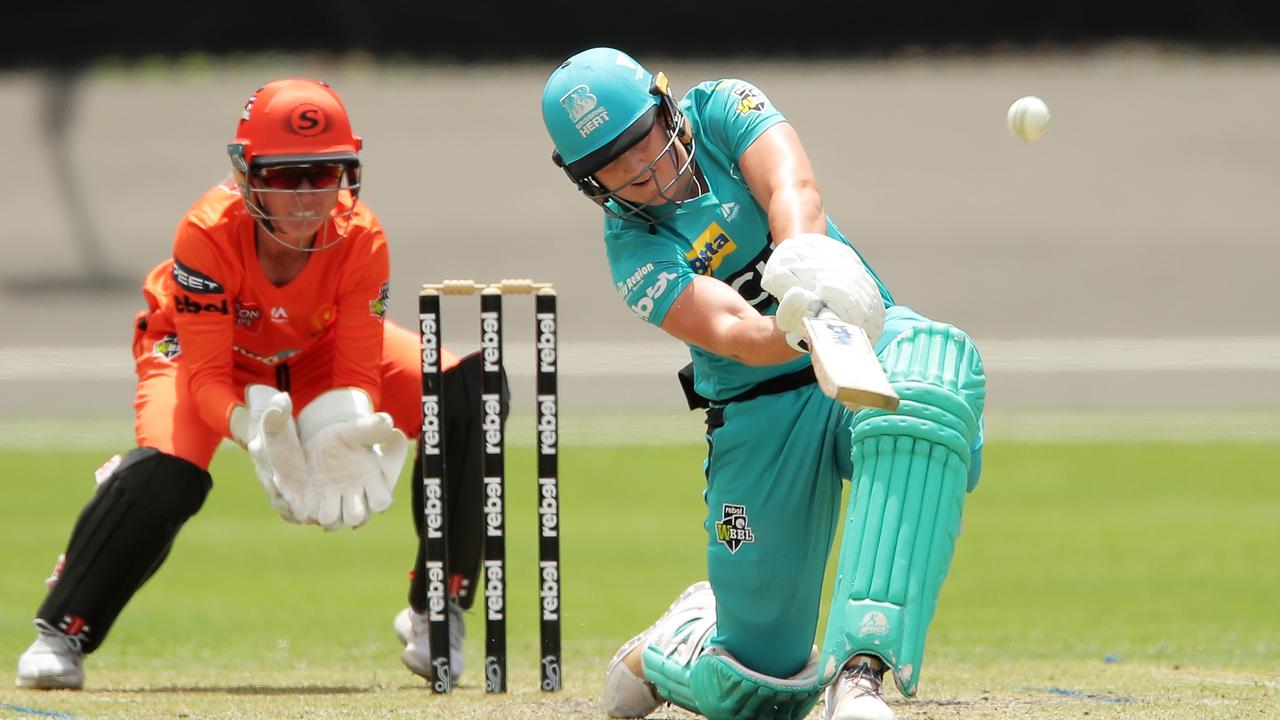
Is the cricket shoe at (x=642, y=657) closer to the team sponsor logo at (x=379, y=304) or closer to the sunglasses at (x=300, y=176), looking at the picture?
the team sponsor logo at (x=379, y=304)

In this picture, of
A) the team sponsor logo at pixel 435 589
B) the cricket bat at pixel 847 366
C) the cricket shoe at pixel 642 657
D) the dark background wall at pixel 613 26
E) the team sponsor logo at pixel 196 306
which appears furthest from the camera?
the dark background wall at pixel 613 26

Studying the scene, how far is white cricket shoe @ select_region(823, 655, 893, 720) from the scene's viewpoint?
271cm

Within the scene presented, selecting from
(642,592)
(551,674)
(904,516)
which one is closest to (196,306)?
(551,674)

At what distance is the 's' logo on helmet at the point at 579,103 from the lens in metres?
3.48

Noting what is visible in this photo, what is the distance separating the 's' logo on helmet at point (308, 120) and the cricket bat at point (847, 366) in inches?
74.6

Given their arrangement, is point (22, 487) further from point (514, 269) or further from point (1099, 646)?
point (514, 269)

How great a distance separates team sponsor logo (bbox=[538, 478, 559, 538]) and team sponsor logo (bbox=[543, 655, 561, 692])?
30cm

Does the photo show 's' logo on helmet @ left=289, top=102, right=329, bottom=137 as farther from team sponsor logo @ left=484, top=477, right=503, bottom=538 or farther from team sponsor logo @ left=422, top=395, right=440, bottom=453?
team sponsor logo @ left=484, top=477, right=503, bottom=538

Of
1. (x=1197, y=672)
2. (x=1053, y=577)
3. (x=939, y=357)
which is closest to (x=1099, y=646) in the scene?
(x=1197, y=672)

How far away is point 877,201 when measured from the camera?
18266mm

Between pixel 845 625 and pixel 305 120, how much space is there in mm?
2140

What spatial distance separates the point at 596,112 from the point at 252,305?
1.43m

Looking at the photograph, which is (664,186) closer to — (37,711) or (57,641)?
(37,711)

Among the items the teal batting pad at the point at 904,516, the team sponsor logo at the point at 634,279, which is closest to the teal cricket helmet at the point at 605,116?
the team sponsor logo at the point at 634,279
